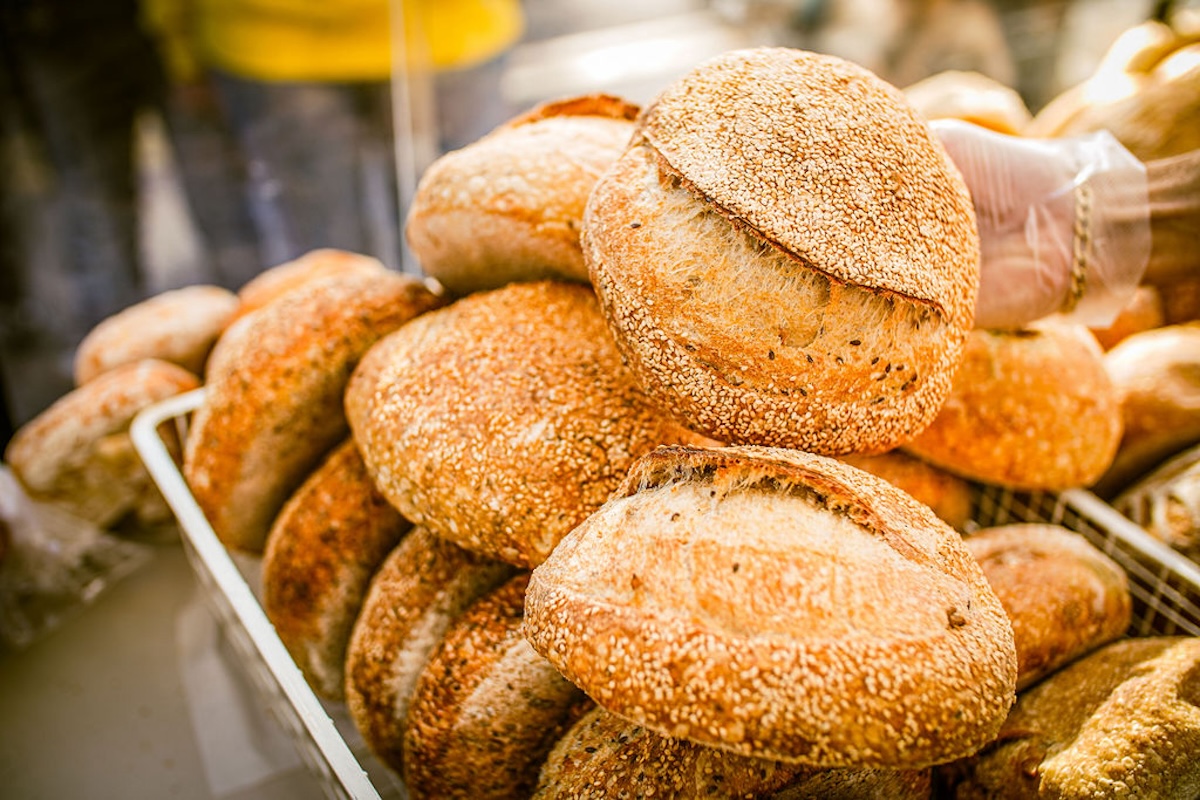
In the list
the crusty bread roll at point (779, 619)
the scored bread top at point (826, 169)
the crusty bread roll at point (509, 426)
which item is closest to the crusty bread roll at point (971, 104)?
the scored bread top at point (826, 169)

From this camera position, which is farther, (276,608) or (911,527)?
(276,608)

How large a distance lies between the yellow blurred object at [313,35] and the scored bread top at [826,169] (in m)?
1.96

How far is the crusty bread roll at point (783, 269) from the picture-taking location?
2.94 feet

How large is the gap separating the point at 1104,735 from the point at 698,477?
0.67 metres

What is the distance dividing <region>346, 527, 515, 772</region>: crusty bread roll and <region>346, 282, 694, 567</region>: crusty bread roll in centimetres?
12

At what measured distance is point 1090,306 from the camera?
4.37 ft

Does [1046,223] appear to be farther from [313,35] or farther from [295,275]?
[313,35]

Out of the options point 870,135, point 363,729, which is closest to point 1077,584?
point 870,135

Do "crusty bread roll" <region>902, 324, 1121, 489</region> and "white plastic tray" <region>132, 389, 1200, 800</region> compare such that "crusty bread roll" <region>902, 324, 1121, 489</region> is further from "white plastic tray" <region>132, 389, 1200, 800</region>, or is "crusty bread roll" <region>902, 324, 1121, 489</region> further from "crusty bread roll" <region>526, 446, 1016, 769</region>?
"crusty bread roll" <region>526, 446, 1016, 769</region>

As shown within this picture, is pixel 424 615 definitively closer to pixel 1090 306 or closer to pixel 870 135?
pixel 870 135

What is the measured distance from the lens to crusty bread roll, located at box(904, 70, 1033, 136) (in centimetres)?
164

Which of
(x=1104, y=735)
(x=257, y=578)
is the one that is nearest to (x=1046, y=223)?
(x=1104, y=735)

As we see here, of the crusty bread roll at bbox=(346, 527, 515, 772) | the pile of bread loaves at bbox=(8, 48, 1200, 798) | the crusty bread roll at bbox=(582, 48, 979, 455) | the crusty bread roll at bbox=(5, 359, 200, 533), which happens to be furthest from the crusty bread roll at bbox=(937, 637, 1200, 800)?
the crusty bread roll at bbox=(5, 359, 200, 533)

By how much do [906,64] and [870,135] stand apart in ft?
9.71
